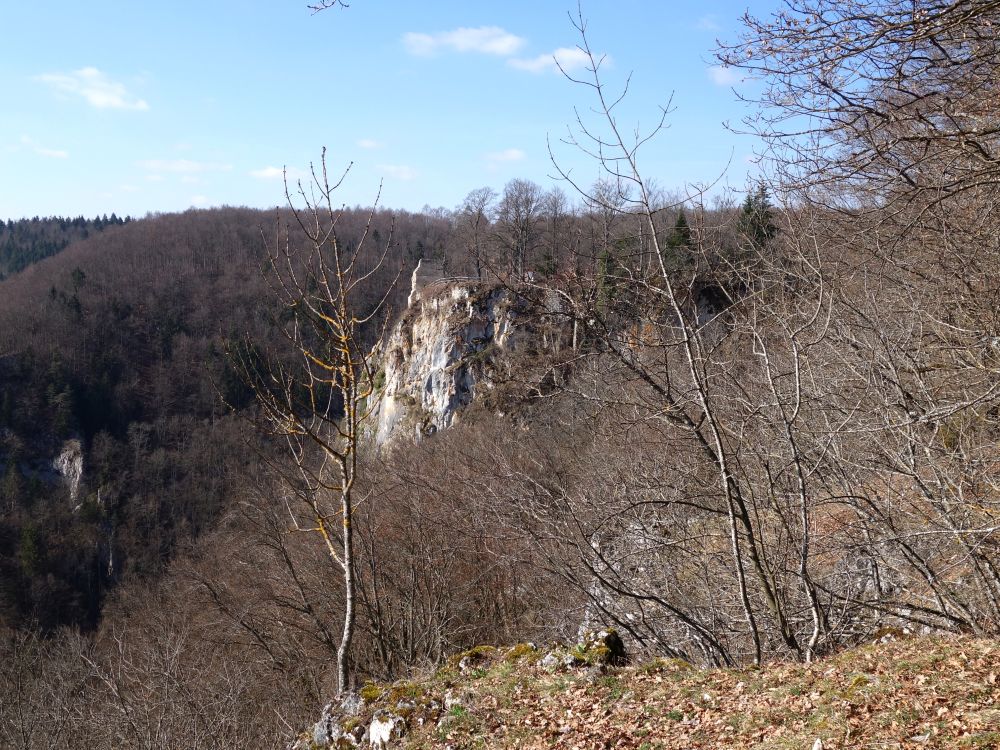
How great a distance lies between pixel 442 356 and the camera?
36.2 m

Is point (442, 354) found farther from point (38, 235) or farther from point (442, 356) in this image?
point (38, 235)

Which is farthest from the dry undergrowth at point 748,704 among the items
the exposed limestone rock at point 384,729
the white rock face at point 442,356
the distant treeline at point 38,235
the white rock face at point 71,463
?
the distant treeline at point 38,235

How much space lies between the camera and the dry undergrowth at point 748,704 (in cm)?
349

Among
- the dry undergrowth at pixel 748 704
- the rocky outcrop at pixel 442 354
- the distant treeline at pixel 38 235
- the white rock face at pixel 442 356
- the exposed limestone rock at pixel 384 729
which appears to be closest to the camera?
the dry undergrowth at pixel 748 704

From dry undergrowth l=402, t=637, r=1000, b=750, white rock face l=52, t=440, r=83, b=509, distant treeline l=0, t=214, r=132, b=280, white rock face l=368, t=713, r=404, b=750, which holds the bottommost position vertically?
white rock face l=52, t=440, r=83, b=509

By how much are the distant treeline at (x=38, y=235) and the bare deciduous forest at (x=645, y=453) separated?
7612cm

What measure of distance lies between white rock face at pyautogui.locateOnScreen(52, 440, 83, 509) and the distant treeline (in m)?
49.6

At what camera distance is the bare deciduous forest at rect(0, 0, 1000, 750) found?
4316 millimetres

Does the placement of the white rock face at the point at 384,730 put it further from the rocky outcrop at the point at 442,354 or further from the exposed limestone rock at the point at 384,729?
the rocky outcrop at the point at 442,354

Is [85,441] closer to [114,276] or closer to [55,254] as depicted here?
[114,276]

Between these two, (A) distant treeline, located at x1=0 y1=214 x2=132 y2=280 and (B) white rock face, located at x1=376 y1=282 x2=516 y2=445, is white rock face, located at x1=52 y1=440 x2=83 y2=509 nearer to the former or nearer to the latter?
(B) white rock face, located at x1=376 y1=282 x2=516 y2=445

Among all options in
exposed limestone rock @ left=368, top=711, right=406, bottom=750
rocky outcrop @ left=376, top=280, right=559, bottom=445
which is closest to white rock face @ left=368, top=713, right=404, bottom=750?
exposed limestone rock @ left=368, top=711, right=406, bottom=750

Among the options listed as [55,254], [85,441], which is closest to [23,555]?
[85,441]

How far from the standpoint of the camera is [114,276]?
87438 mm
